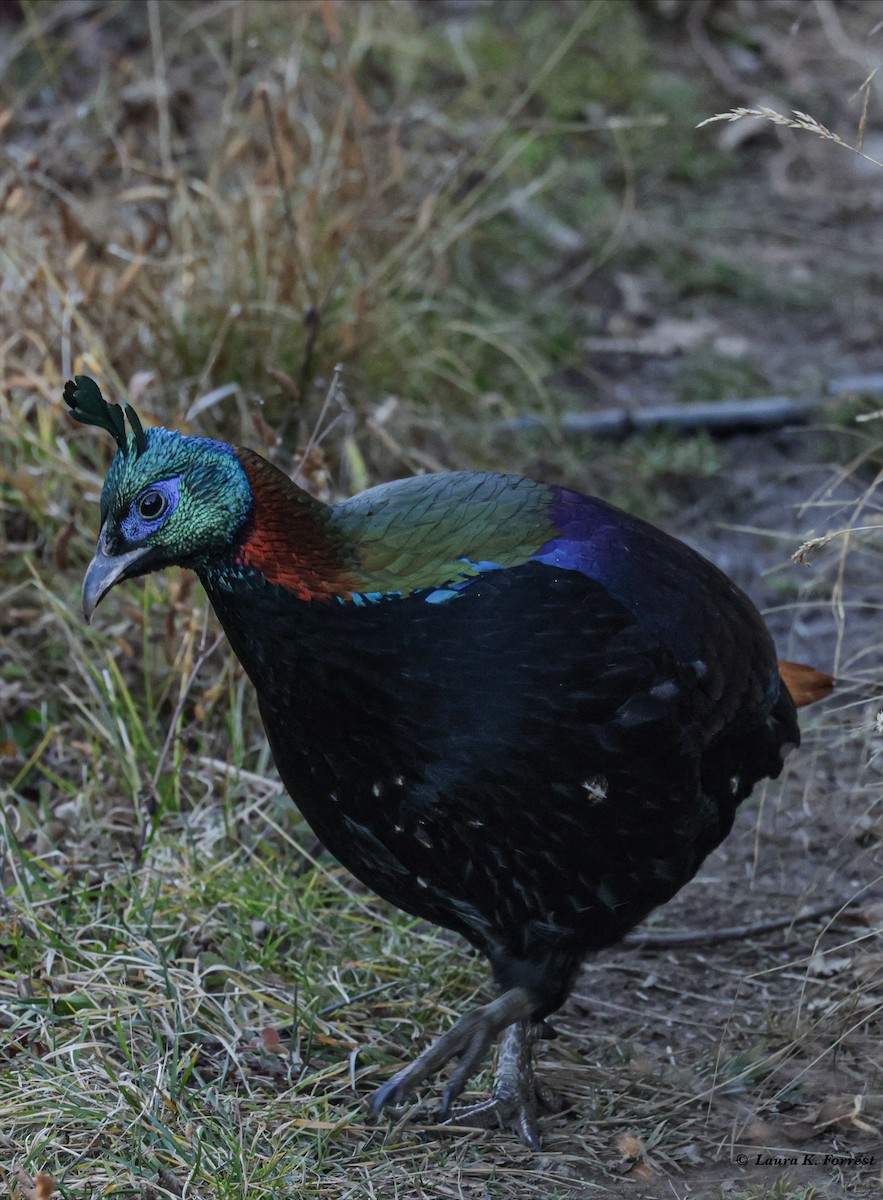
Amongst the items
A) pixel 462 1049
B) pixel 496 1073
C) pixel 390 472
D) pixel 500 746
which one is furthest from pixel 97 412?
pixel 390 472

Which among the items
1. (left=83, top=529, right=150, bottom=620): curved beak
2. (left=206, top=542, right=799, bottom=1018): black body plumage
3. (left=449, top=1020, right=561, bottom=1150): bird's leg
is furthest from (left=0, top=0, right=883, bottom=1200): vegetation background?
(left=83, top=529, right=150, bottom=620): curved beak

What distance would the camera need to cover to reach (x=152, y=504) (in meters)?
2.35

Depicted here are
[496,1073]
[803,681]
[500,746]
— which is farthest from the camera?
[803,681]

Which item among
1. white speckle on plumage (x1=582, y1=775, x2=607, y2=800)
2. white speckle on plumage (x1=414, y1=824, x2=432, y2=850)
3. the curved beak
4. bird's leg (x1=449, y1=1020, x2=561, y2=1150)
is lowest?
bird's leg (x1=449, y1=1020, x2=561, y2=1150)

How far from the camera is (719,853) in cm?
351

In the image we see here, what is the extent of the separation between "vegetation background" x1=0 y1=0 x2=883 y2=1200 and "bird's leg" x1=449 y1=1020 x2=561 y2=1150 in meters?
0.04

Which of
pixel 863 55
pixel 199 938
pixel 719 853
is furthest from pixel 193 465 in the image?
pixel 863 55

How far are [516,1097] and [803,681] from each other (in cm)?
96

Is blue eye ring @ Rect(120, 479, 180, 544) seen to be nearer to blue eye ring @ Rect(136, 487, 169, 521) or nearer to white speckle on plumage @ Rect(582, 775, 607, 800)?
blue eye ring @ Rect(136, 487, 169, 521)

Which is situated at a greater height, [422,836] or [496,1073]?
[422,836]

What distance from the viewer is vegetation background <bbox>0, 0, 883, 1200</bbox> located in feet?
8.36

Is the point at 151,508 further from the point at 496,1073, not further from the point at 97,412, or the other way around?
the point at 496,1073

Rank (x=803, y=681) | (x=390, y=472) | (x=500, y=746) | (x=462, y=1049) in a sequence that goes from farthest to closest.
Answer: (x=390, y=472), (x=803, y=681), (x=462, y=1049), (x=500, y=746)

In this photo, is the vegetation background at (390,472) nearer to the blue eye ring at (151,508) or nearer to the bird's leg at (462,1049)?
the bird's leg at (462,1049)
